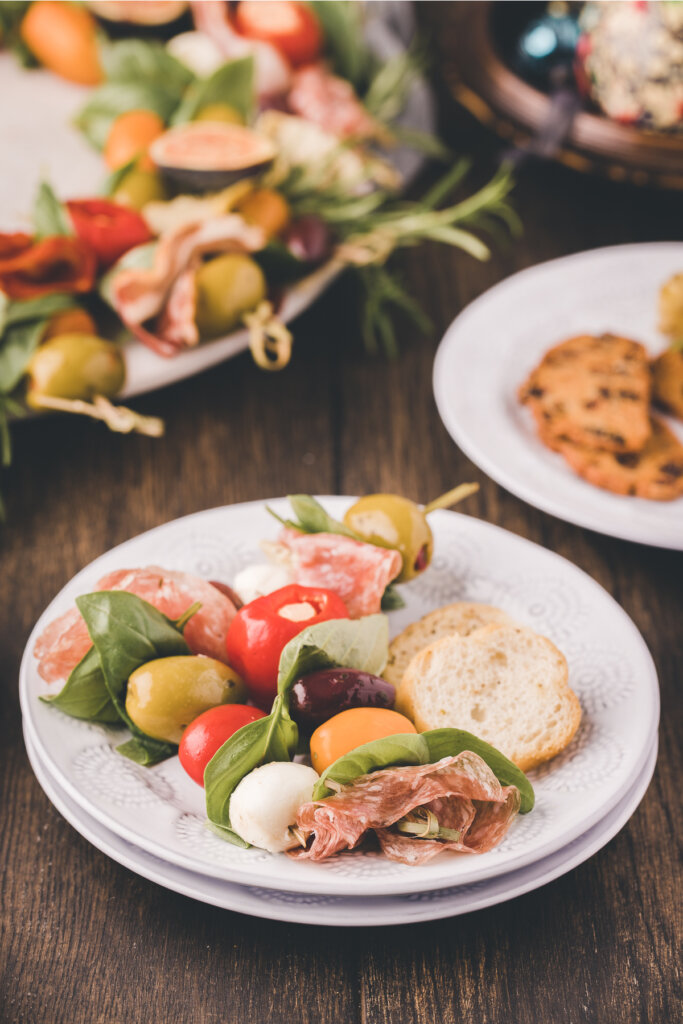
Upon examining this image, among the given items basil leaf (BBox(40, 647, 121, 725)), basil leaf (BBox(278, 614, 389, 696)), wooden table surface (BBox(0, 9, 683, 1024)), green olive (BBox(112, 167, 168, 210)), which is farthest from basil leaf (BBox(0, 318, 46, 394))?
basil leaf (BBox(278, 614, 389, 696))

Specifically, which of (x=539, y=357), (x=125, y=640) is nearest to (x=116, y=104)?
(x=539, y=357)

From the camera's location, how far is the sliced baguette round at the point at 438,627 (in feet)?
3.16

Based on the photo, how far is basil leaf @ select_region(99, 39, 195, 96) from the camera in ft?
6.25

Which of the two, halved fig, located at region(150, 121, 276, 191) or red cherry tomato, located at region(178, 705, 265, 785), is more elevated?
halved fig, located at region(150, 121, 276, 191)

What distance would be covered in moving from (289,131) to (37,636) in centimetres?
120

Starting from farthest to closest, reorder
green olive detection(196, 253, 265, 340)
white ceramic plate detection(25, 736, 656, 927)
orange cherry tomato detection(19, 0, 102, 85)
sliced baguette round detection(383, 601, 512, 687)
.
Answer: orange cherry tomato detection(19, 0, 102, 85) < green olive detection(196, 253, 265, 340) < sliced baguette round detection(383, 601, 512, 687) < white ceramic plate detection(25, 736, 656, 927)

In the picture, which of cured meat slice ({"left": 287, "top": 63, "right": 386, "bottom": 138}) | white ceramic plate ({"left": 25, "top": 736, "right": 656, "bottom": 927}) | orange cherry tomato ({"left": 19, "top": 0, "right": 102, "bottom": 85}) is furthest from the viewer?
orange cherry tomato ({"left": 19, "top": 0, "right": 102, "bottom": 85})

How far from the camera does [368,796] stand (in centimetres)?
75

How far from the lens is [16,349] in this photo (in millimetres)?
1328

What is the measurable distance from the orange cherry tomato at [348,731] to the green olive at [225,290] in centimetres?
77

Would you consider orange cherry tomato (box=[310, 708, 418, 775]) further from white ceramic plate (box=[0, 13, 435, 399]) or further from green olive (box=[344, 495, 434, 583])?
white ceramic plate (box=[0, 13, 435, 399])

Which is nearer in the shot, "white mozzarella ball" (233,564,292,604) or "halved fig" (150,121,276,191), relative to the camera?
"white mozzarella ball" (233,564,292,604)

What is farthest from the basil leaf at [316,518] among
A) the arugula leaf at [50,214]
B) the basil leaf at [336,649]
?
the arugula leaf at [50,214]

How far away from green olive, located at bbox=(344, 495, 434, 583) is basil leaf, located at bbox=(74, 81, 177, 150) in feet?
3.74
